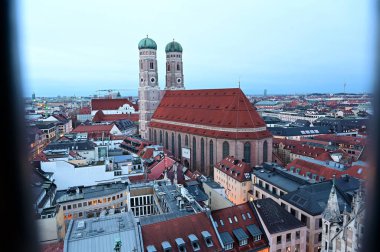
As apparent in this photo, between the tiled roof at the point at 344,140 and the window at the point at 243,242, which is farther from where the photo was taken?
the tiled roof at the point at 344,140

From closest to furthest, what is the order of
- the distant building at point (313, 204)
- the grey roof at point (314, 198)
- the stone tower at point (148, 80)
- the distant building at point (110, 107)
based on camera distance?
the distant building at point (313, 204), the grey roof at point (314, 198), the stone tower at point (148, 80), the distant building at point (110, 107)

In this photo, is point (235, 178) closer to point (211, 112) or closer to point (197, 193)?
point (197, 193)

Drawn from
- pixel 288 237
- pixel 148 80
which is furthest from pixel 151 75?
pixel 288 237

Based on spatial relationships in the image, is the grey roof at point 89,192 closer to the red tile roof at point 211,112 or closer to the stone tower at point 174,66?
the red tile roof at point 211,112

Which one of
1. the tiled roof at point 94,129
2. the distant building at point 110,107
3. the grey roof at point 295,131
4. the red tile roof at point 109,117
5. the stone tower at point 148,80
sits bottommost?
the grey roof at point 295,131

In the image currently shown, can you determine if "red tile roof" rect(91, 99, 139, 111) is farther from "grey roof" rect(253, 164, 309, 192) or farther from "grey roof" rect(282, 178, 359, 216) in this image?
"grey roof" rect(282, 178, 359, 216)

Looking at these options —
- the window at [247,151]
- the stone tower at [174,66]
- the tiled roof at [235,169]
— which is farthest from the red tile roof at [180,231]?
the stone tower at [174,66]
